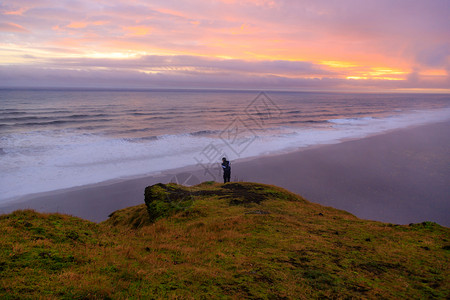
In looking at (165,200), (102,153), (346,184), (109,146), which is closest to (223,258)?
(165,200)

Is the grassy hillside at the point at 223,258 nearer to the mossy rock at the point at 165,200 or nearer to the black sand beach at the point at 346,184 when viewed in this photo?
the mossy rock at the point at 165,200

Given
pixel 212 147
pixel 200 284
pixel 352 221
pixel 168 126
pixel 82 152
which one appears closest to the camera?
pixel 200 284

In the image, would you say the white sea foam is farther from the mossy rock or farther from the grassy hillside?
the grassy hillside

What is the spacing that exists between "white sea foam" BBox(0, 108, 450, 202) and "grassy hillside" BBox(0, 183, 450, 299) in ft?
42.9

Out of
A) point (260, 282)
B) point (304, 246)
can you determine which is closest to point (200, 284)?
point (260, 282)

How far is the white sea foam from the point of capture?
19.0 meters

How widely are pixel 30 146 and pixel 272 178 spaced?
80.7ft

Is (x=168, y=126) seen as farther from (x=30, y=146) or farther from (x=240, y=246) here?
(x=240, y=246)

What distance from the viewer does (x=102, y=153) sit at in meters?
26.3

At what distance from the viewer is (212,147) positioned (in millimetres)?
31406

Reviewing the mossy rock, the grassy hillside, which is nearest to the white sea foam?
the mossy rock

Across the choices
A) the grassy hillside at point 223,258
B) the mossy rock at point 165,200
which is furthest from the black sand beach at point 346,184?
the grassy hillside at point 223,258

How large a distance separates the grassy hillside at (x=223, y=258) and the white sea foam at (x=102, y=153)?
13085 mm

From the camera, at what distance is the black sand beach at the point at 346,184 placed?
14266 mm
